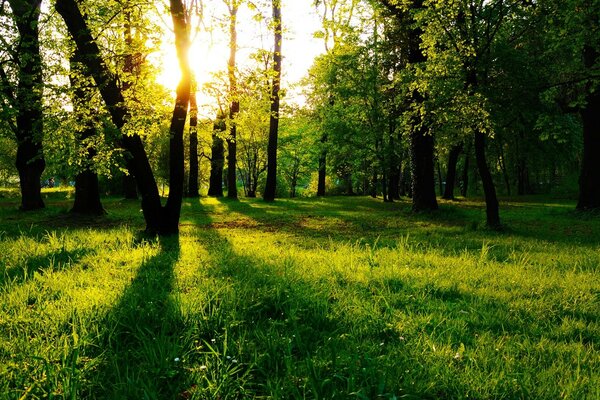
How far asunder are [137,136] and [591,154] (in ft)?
60.8

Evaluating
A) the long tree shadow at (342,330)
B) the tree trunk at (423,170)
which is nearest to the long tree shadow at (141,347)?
the long tree shadow at (342,330)

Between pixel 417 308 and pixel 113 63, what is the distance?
946cm

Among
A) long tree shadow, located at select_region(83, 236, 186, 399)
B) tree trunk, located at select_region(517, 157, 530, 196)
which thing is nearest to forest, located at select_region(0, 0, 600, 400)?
long tree shadow, located at select_region(83, 236, 186, 399)

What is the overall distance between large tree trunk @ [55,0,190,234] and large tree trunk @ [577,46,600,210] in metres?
16.9

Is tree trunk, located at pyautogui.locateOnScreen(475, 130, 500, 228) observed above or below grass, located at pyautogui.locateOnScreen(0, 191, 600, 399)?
above

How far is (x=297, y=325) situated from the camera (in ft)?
12.1

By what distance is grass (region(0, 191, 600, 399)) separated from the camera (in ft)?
8.88

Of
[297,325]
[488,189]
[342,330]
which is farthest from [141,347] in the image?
[488,189]

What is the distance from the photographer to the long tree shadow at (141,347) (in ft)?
8.70

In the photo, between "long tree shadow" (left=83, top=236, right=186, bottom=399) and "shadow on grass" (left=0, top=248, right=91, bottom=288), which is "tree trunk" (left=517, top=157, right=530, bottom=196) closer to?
"shadow on grass" (left=0, top=248, right=91, bottom=288)

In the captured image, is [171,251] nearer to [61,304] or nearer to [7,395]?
[61,304]

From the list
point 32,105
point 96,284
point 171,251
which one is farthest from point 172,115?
point 96,284

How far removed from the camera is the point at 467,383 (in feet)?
9.00

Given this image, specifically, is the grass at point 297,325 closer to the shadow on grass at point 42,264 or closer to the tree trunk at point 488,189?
the shadow on grass at point 42,264
